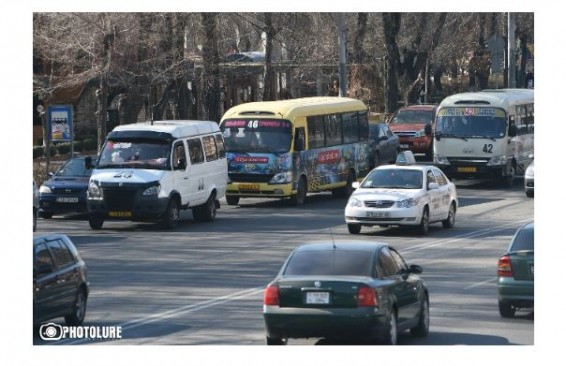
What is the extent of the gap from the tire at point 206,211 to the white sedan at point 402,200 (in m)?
4.18

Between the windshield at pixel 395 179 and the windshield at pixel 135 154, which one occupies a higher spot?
the windshield at pixel 135 154

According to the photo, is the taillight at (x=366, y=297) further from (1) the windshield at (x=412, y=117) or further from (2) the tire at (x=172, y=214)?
(1) the windshield at (x=412, y=117)

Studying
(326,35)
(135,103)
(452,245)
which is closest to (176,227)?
(452,245)

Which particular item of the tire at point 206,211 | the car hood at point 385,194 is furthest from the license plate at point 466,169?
the car hood at point 385,194

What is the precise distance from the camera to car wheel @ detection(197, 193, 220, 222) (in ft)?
111

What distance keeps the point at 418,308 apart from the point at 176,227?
15.9 metres

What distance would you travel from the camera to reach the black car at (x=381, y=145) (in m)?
43.9

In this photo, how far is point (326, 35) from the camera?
56.8 metres

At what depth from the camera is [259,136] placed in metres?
37.7

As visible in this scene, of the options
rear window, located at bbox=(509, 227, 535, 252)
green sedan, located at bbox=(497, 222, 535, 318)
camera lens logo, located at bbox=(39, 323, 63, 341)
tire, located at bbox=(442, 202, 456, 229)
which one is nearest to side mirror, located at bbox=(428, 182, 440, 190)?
tire, located at bbox=(442, 202, 456, 229)

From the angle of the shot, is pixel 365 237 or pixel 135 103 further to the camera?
pixel 135 103

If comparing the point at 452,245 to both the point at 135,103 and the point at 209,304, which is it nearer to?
the point at 209,304

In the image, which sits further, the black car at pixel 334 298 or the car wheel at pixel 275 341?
the car wheel at pixel 275 341

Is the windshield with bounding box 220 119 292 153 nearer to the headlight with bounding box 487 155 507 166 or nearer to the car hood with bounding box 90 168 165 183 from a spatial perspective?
the car hood with bounding box 90 168 165 183
